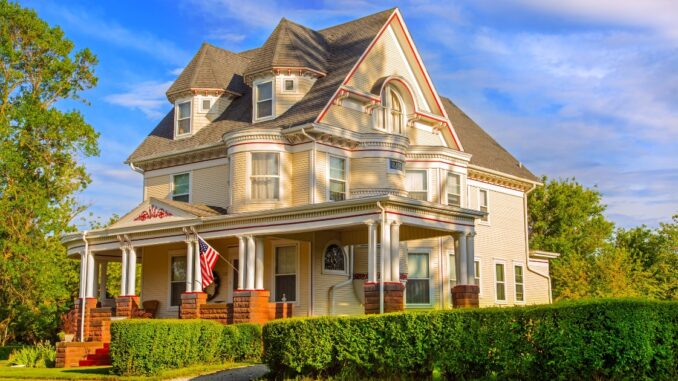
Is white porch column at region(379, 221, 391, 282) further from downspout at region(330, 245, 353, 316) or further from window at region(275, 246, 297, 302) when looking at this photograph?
window at region(275, 246, 297, 302)

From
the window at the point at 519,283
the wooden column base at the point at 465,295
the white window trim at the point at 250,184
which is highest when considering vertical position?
the white window trim at the point at 250,184

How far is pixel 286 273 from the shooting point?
2720cm

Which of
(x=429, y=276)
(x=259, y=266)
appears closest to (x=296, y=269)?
(x=259, y=266)

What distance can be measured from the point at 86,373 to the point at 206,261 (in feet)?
15.4

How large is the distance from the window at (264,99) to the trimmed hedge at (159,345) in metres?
9.63

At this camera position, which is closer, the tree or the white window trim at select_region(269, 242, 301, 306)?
the white window trim at select_region(269, 242, 301, 306)

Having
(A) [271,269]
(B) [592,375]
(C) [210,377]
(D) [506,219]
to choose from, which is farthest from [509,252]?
(B) [592,375]

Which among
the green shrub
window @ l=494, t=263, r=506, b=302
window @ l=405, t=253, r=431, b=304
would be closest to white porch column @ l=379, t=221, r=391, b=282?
window @ l=405, t=253, r=431, b=304

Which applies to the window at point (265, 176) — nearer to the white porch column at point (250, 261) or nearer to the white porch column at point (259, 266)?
the white porch column at point (259, 266)

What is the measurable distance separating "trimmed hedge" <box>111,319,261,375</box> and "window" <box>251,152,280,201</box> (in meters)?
6.09

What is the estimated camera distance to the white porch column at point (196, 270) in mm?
25844

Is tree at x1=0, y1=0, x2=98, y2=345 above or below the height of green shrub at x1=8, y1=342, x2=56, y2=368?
above

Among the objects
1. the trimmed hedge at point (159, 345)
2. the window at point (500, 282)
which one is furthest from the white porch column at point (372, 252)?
the window at point (500, 282)

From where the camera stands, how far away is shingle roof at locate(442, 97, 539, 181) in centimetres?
3522
